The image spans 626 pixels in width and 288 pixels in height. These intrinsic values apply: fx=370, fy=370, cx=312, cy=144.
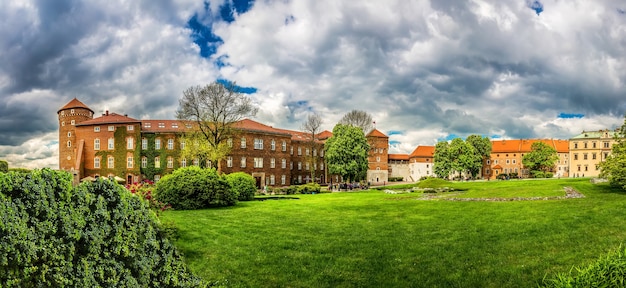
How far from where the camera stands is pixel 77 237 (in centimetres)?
441

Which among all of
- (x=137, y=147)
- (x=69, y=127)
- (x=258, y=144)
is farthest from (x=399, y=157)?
(x=69, y=127)

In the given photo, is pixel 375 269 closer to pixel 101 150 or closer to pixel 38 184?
pixel 38 184

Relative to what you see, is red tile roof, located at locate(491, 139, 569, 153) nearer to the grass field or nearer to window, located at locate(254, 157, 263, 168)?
window, located at locate(254, 157, 263, 168)

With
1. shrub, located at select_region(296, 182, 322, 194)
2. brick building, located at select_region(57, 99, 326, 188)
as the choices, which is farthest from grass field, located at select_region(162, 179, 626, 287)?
brick building, located at select_region(57, 99, 326, 188)

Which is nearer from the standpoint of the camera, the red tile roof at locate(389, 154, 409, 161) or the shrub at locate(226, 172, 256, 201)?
the shrub at locate(226, 172, 256, 201)

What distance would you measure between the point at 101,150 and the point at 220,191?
142 ft

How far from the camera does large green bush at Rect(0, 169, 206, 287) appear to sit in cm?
392

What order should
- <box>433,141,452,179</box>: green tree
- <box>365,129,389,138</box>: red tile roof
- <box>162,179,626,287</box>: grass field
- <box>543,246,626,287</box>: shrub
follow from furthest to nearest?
<box>433,141,452,179</box>: green tree, <box>365,129,389,138</box>: red tile roof, <box>162,179,626,287</box>: grass field, <box>543,246,626,287</box>: shrub

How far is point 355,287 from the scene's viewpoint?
816 cm

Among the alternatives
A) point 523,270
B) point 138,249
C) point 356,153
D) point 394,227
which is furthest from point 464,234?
point 356,153

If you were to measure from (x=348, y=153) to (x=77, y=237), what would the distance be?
196ft

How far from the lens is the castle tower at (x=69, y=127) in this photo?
62.9 m

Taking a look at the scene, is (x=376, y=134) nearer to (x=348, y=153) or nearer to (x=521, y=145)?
(x=348, y=153)

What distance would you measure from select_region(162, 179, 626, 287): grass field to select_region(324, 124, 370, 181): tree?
149ft
